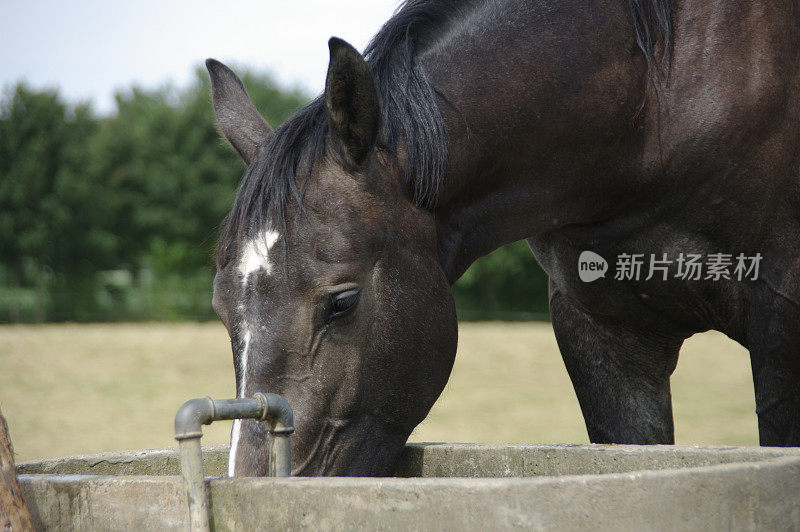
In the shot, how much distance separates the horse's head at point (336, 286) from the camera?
6.67 feet

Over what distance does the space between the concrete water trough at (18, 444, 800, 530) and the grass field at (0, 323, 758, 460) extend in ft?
17.0

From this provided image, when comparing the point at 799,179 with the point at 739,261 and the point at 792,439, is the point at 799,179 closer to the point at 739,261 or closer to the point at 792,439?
the point at 739,261

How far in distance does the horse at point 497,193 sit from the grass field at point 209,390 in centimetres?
406

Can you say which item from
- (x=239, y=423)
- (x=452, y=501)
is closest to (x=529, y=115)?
(x=239, y=423)

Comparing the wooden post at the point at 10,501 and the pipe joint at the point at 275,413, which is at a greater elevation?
the pipe joint at the point at 275,413

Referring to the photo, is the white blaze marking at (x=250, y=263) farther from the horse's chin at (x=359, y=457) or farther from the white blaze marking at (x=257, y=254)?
the horse's chin at (x=359, y=457)

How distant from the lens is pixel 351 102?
85.3 inches

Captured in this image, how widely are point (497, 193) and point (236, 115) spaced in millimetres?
853

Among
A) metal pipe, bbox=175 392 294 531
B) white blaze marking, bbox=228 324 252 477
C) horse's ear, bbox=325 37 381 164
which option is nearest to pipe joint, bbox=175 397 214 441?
metal pipe, bbox=175 392 294 531

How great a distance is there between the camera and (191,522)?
4.26ft

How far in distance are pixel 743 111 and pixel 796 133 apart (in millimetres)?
188

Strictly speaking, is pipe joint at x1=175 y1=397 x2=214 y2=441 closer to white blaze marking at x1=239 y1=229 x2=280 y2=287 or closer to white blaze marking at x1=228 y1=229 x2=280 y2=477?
white blaze marking at x1=228 y1=229 x2=280 y2=477

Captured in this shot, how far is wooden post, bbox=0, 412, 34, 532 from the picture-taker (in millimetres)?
1362

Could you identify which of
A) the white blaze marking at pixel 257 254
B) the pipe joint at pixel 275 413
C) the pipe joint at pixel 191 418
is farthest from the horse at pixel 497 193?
the pipe joint at pixel 191 418
